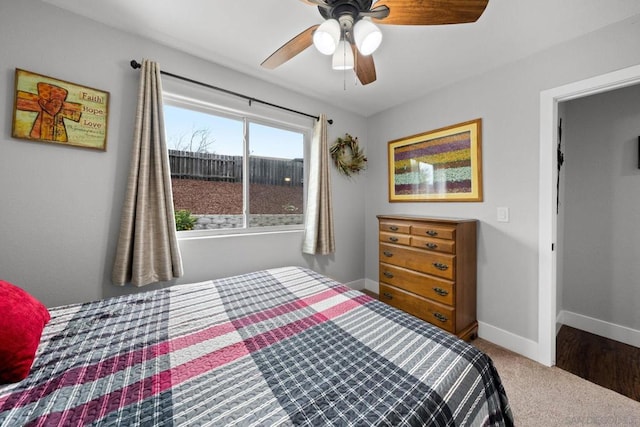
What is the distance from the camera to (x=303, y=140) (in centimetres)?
292

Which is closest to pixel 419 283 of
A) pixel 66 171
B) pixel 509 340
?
pixel 509 340

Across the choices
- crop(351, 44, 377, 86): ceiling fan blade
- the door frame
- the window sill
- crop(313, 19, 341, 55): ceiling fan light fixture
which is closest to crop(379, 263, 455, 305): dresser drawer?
the door frame

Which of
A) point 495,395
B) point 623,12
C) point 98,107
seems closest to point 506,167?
point 623,12

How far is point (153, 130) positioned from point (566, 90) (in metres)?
3.17

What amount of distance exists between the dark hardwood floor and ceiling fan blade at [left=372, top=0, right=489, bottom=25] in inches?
99.0

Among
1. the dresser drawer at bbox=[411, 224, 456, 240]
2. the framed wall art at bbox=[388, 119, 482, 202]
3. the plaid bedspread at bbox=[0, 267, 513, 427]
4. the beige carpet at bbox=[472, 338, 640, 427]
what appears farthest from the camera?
the framed wall art at bbox=[388, 119, 482, 202]

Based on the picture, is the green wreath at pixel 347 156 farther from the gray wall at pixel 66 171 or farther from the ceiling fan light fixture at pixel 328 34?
the ceiling fan light fixture at pixel 328 34

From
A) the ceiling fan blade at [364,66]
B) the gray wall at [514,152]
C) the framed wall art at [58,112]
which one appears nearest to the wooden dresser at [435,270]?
the gray wall at [514,152]

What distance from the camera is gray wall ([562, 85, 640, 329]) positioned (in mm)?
2148

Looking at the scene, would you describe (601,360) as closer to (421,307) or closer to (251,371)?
(421,307)

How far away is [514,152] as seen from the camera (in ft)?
6.84

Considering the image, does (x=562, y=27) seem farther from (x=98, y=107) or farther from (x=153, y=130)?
(x=98, y=107)

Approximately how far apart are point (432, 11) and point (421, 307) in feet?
7.41

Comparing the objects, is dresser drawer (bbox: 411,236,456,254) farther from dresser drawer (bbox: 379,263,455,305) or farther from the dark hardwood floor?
the dark hardwood floor
